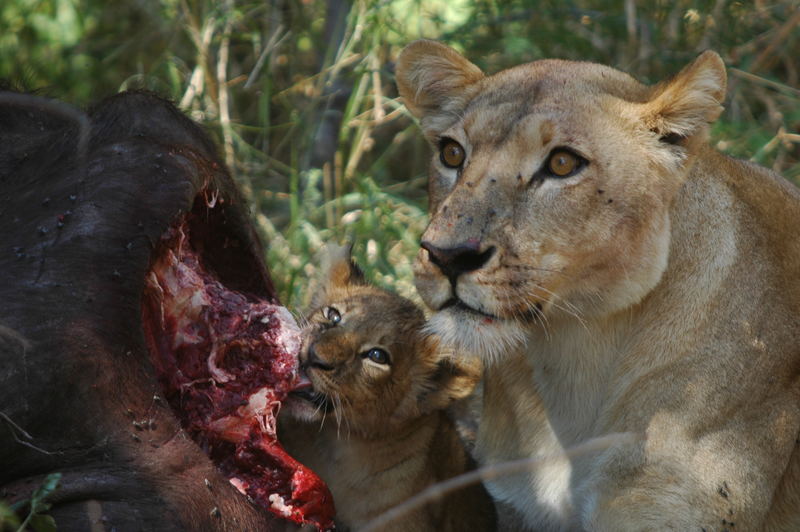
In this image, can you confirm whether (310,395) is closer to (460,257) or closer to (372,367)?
(372,367)

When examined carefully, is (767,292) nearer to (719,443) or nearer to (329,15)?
(719,443)

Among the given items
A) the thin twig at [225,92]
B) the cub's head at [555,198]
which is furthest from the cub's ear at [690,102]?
the thin twig at [225,92]

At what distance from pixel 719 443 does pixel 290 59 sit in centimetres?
385

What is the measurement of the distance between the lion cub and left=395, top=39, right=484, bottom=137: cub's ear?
52 cm

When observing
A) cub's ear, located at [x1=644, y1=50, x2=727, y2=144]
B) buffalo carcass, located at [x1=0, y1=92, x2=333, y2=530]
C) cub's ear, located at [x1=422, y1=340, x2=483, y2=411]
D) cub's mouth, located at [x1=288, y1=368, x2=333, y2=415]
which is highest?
cub's ear, located at [x1=644, y1=50, x2=727, y2=144]

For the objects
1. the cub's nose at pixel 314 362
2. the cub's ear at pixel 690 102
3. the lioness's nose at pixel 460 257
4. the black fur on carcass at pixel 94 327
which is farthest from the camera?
the cub's nose at pixel 314 362

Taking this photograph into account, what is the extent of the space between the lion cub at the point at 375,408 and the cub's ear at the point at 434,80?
52 centimetres

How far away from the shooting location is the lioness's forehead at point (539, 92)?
8.73ft

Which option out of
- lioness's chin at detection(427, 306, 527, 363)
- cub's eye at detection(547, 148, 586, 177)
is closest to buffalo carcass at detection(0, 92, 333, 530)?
lioness's chin at detection(427, 306, 527, 363)

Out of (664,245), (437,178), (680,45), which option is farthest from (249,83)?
(664,245)

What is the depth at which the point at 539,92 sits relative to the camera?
271 cm

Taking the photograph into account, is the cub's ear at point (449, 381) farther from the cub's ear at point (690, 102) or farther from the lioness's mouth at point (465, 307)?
the cub's ear at point (690, 102)

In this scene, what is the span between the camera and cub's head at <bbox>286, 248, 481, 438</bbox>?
2.85 meters

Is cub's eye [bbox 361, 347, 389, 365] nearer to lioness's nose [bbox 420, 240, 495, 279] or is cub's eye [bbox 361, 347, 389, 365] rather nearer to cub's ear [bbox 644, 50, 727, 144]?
lioness's nose [bbox 420, 240, 495, 279]
